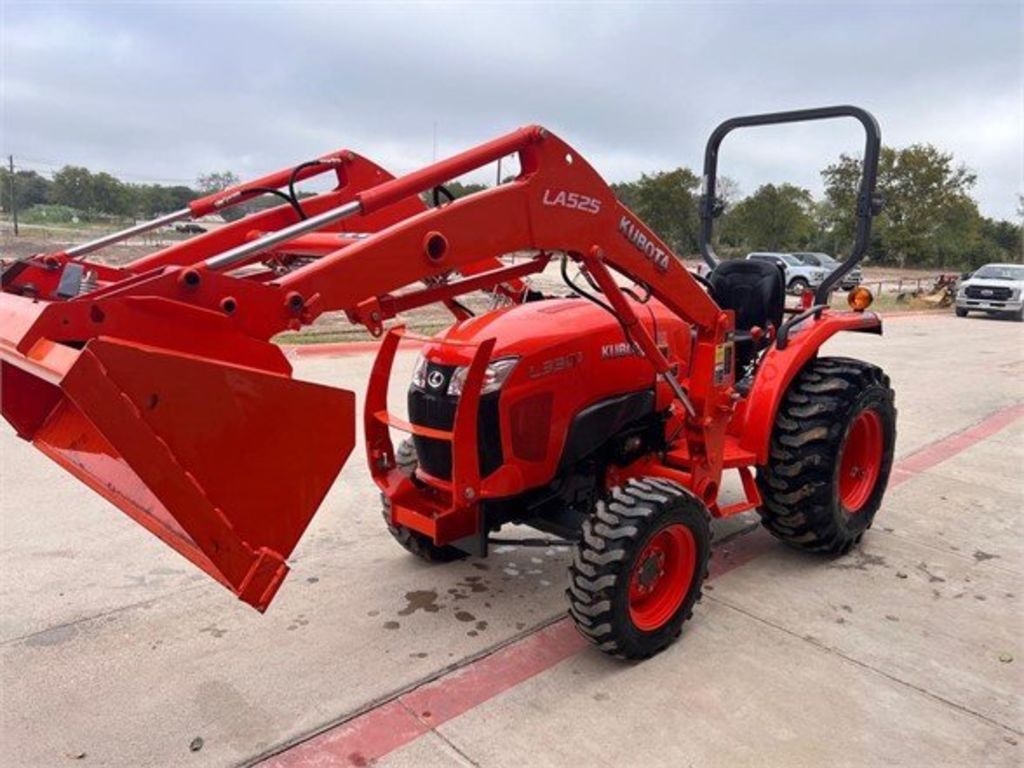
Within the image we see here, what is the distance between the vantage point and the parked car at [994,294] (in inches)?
754

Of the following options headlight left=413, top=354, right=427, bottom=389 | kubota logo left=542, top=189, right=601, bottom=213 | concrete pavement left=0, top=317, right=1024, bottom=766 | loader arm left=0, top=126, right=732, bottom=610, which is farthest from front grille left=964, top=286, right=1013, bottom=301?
headlight left=413, top=354, right=427, bottom=389

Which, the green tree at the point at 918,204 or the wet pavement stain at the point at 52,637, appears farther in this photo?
the green tree at the point at 918,204

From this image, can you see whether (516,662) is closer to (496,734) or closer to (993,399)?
(496,734)

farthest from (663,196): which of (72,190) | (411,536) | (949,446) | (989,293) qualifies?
(411,536)

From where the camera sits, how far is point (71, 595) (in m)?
3.51

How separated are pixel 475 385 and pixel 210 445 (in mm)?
1068

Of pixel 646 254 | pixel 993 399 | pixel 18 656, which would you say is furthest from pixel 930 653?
pixel 993 399

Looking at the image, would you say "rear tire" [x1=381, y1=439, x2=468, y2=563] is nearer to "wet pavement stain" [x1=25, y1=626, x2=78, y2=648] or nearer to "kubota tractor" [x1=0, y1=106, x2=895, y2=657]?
"kubota tractor" [x1=0, y1=106, x2=895, y2=657]

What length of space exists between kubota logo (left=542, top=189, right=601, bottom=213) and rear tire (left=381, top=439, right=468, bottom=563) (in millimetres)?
1346

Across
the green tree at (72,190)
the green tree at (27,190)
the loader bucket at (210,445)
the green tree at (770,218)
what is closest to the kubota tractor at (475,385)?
the loader bucket at (210,445)

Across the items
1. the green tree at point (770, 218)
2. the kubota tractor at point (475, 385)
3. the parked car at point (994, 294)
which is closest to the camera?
the kubota tractor at point (475, 385)

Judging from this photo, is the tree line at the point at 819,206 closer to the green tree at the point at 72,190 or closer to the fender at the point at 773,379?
the green tree at the point at 72,190

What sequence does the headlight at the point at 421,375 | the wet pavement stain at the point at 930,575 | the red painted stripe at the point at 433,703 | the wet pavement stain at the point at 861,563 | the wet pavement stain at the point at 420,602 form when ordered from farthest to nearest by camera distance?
the wet pavement stain at the point at 861,563
the wet pavement stain at the point at 930,575
the wet pavement stain at the point at 420,602
the headlight at the point at 421,375
the red painted stripe at the point at 433,703

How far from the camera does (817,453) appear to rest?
3750 mm
